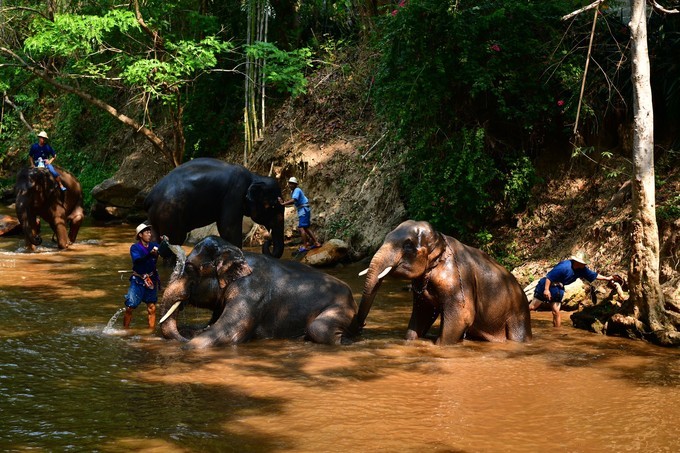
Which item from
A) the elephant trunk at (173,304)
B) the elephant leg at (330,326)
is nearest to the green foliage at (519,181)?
the elephant leg at (330,326)

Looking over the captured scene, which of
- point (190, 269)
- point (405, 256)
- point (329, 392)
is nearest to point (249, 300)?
point (190, 269)

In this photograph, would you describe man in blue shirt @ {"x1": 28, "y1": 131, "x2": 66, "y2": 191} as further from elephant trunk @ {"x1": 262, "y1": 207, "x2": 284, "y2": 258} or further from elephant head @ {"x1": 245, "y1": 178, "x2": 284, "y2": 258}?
elephant trunk @ {"x1": 262, "y1": 207, "x2": 284, "y2": 258}

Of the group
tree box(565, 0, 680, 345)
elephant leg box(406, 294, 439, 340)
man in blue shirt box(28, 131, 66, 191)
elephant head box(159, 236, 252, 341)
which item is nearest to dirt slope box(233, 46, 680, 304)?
tree box(565, 0, 680, 345)

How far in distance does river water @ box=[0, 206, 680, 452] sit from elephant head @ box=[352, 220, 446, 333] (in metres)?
0.77

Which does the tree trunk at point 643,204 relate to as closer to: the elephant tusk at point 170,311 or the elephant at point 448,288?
the elephant at point 448,288

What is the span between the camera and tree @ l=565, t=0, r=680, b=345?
946 cm

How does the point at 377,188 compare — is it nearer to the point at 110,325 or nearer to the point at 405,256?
the point at 405,256

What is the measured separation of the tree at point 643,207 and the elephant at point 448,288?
1.33 meters

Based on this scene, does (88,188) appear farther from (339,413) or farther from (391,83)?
(339,413)

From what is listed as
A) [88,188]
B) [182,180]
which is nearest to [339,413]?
[182,180]

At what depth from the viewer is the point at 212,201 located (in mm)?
14000

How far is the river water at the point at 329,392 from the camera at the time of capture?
6.09 meters

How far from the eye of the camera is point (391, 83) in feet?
46.7

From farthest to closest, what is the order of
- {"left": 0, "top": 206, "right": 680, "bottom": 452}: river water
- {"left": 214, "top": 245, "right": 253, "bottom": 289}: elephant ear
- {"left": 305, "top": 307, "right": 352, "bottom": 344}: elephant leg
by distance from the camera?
{"left": 214, "top": 245, "right": 253, "bottom": 289}: elephant ear < {"left": 305, "top": 307, "right": 352, "bottom": 344}: elephant leg < {"left": 0, "top": 206, "right": 680, "bottom": 452}: river water
